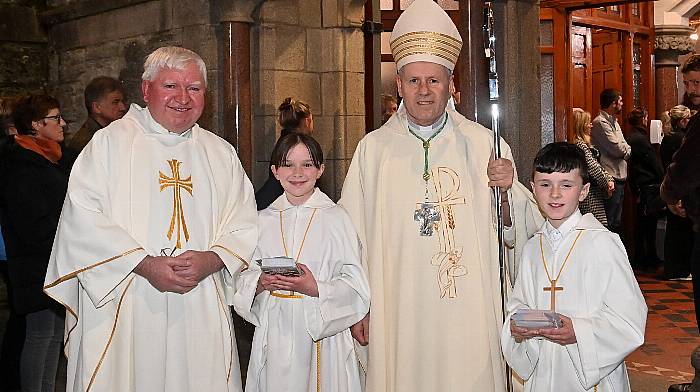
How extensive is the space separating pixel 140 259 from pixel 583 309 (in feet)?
5.22

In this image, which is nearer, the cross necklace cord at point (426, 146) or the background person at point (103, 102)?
the cross necklace cord at point (426, 146)

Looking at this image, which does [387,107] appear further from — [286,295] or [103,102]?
[286,295]

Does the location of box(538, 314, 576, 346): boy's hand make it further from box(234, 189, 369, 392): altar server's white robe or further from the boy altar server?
box(234, 189, 369, 392): altar server's white robe

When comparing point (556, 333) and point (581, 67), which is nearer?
point (556, 333)

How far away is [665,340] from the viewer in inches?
269

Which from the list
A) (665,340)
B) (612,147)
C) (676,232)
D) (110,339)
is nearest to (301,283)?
(110,339)

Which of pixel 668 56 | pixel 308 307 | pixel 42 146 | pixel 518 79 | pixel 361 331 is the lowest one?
pixel 361 331

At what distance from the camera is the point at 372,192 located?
3.89 meters

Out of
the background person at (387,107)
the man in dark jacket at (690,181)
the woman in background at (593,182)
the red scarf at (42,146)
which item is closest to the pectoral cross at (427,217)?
the man in dark jacket at (690,181)

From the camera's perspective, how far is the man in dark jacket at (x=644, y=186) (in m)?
9.90

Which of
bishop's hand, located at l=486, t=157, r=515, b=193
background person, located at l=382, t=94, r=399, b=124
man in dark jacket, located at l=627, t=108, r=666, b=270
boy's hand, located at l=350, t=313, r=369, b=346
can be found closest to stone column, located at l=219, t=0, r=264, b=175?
background person, located at l=382, t=94, r=399, b=124

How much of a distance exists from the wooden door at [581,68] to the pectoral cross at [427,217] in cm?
732

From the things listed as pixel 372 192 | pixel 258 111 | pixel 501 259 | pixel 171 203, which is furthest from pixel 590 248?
pixel 258 111

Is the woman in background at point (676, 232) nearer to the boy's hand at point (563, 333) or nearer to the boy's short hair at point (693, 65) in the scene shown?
the boy's short hair at point (693, 65)
